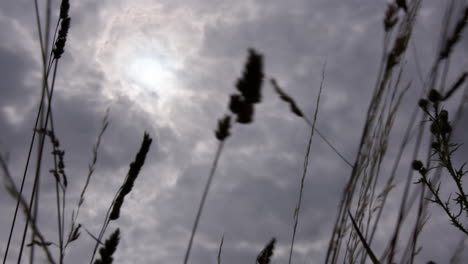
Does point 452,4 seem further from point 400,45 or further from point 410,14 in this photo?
point 400,45

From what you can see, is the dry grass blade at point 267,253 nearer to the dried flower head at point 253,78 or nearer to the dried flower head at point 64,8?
the dried flower head at point 253,78

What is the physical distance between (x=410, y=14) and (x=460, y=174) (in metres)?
0.62

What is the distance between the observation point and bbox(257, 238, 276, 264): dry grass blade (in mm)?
1321

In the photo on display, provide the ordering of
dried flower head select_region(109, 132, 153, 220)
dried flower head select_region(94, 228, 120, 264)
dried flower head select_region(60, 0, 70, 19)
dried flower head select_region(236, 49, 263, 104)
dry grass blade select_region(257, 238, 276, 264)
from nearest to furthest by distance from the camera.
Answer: dried flower head select_region(94, 228, 120, 264) < dried flower head select_region(236, 49, 263, 104) < dried flower head select_region(109, 132, 153, 220) < dry grass blade select_region(257, 238, 276, 264) < dried flower head select_region(60, 0, 70, 19)

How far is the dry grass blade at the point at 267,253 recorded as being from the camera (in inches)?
52.0

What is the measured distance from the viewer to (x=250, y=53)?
1.03 m

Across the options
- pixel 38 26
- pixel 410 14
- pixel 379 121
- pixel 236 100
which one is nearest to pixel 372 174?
pixel 379 121

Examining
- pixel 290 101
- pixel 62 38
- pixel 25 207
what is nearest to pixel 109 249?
pixel 25 207

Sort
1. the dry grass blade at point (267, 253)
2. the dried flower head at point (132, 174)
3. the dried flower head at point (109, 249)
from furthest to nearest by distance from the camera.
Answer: the dry grass blade at point (267, 253) → the dried flower head at point (132, 174) → the dried flower head at point (109, 249)

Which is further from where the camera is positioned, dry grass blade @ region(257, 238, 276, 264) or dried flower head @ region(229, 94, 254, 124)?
dry grass blade @ region(257, 238, 276, 264)

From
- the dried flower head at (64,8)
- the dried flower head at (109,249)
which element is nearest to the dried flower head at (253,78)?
the dried flower head at (109,249)

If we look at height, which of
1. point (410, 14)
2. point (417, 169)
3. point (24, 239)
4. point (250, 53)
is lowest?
point (24, 239)

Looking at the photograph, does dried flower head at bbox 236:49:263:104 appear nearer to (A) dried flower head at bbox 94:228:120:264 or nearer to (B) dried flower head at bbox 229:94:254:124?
(B) dried flower head at bbox 229:94:254:124

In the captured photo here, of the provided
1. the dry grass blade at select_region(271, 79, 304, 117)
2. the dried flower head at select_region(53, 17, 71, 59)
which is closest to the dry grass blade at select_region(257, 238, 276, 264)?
the dry grass blade at select_region(271, 79, 304, 117)
